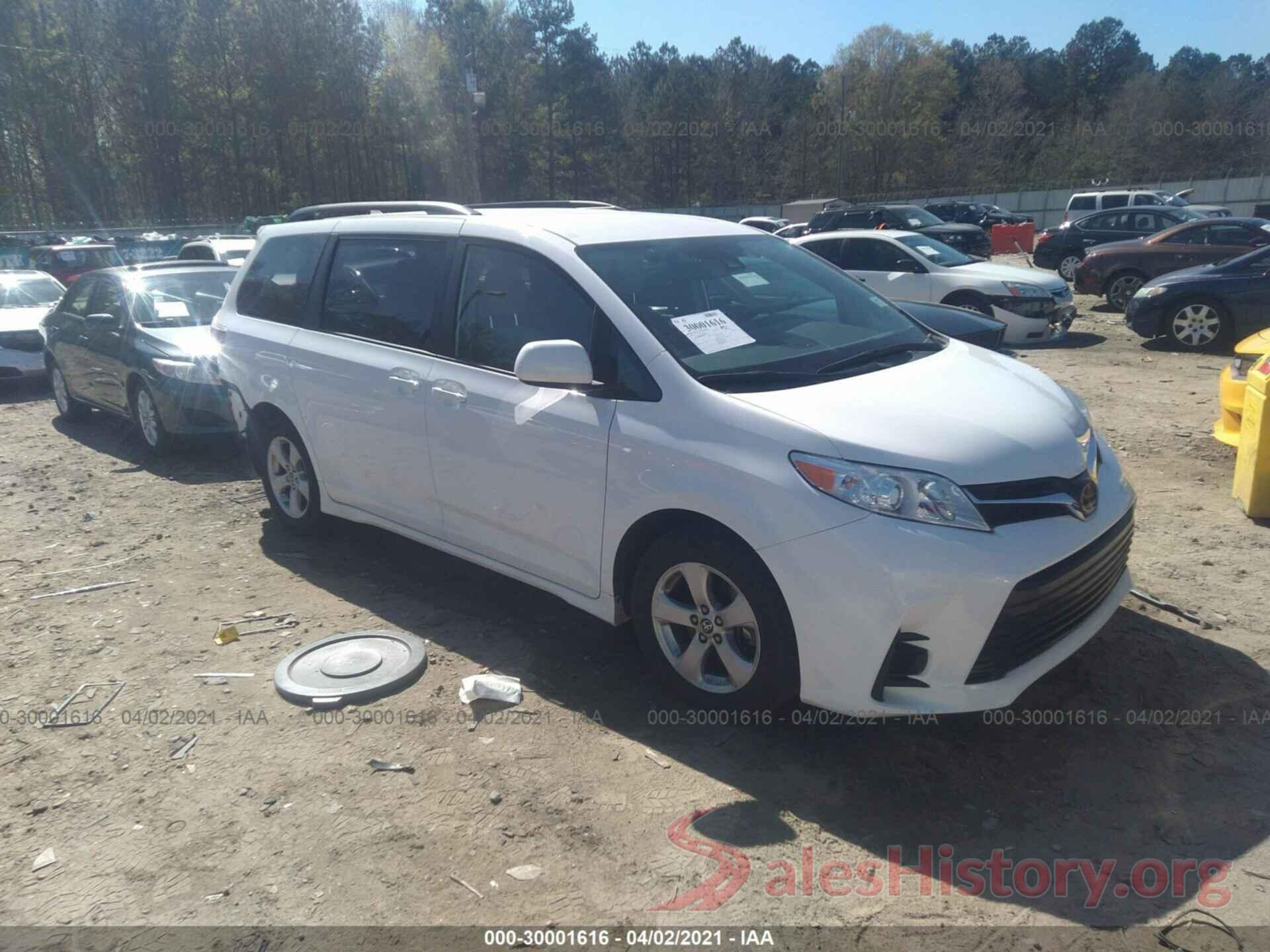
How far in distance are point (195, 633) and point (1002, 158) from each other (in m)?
67.3

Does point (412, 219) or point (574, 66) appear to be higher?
point (574, 66)

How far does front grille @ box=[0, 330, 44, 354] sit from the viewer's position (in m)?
11.5

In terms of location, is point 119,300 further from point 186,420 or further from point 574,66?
point 574,66

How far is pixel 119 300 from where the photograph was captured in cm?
860

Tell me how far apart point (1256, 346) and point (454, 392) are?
5503 mm

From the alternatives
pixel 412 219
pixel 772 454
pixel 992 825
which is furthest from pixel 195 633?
pixel 992 825

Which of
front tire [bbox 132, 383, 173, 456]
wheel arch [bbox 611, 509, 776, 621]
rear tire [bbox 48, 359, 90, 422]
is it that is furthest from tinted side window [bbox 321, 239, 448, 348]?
rear tire [bbox 48, 359, 90, 422]

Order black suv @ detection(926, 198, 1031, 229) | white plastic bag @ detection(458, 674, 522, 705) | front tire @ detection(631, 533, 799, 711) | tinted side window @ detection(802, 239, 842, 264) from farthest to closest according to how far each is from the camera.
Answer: black suv @ detection(926, 198, 1031, 229) < tinted side window @ detection(802, 239, 842, 264) < white plastic bag @ detection(458, 674, 522, 705) < front tire @ detection(631, 533, 799, 711)

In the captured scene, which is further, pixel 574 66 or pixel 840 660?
pixel 574 66

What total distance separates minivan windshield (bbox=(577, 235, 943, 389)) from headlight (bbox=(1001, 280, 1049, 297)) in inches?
331

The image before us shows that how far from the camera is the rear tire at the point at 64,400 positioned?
973 cm

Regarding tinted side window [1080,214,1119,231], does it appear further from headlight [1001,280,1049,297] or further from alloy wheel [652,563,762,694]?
alloy wheel [652,563,762,694]

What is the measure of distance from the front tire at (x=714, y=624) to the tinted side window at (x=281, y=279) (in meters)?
2.98

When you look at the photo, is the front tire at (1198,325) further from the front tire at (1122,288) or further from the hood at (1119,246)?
the hood at (1119,246)
